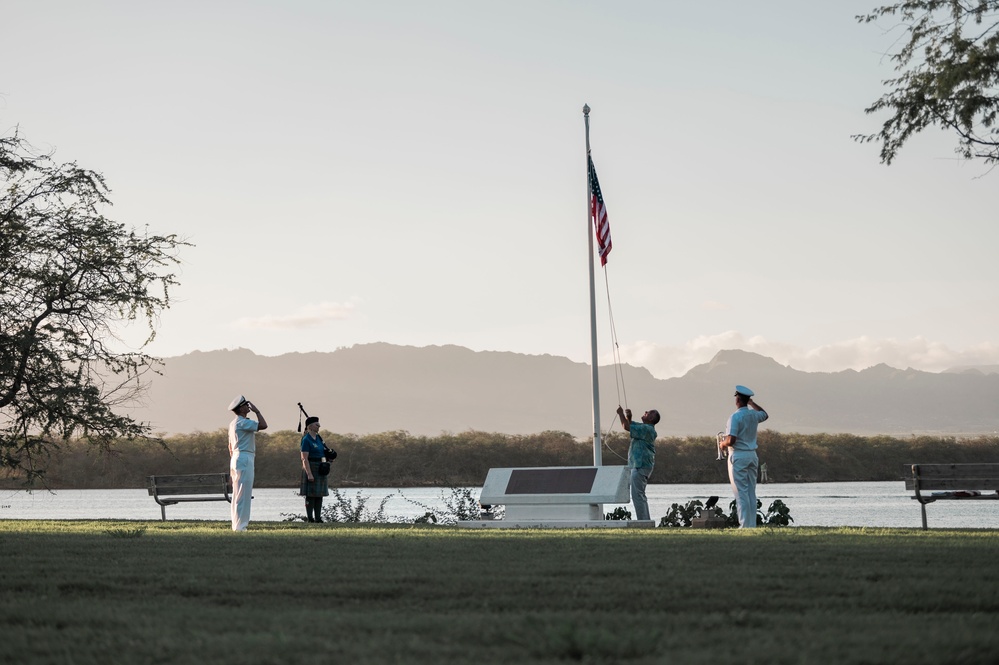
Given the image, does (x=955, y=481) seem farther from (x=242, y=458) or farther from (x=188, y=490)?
(x=188, y=490)

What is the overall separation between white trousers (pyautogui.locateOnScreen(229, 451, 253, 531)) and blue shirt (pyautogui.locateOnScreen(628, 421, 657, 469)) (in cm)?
603

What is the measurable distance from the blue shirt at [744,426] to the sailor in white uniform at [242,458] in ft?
22.6

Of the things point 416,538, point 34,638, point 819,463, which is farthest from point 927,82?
point 819,463

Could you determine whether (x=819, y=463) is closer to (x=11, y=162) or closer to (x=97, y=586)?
(x=11, y=162)

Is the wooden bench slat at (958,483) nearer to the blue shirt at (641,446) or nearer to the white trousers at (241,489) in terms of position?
the blue shirt at (641,446)

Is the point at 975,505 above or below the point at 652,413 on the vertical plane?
below

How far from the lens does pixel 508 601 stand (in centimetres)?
793

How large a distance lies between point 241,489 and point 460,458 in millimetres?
35266

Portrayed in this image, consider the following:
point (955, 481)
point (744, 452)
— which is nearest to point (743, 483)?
point (744, 452)

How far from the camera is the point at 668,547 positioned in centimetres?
1194

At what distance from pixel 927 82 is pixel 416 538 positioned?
28.2ft

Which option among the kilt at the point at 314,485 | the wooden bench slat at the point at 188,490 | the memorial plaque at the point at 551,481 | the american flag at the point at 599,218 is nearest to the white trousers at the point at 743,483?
the memorial plaque at the point at 551,481

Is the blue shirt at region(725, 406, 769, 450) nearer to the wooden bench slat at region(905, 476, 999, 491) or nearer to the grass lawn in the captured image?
the wooden bench slat at region(905, 476, 999, 491)

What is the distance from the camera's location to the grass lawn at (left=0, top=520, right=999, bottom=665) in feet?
19.8
